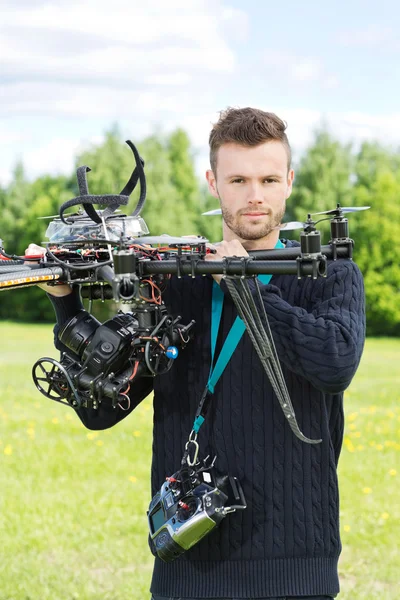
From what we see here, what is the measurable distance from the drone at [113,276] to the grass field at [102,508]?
4.38 m

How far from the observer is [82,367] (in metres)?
3.56

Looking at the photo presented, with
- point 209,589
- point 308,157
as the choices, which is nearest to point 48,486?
point 209,589

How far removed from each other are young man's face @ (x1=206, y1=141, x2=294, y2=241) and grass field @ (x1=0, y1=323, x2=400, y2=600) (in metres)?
4.68

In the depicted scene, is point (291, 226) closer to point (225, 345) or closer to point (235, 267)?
point (235, 267)

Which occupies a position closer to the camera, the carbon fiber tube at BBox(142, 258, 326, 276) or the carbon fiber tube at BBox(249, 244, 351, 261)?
the carbon fiber tube at BBox(142, 258, 326, 276)

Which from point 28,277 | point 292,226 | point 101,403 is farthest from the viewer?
point 101,403

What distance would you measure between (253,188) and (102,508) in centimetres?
638

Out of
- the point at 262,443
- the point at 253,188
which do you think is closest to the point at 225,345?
the point at 262,443

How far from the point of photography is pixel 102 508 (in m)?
9.27

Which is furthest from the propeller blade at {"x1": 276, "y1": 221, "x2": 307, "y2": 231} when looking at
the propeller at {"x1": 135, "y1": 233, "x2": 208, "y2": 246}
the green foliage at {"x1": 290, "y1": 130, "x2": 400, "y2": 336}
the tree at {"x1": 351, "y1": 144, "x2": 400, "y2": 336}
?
the tree at {"x1": 351, "y1": 144, "x2": 400, "y2": 336}

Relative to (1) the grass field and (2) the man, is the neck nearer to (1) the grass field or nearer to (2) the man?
(2) the man

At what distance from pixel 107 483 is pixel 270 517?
6598 millimetres

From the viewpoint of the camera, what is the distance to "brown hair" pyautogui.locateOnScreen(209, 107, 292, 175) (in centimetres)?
375

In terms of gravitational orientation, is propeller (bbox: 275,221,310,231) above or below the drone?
above
